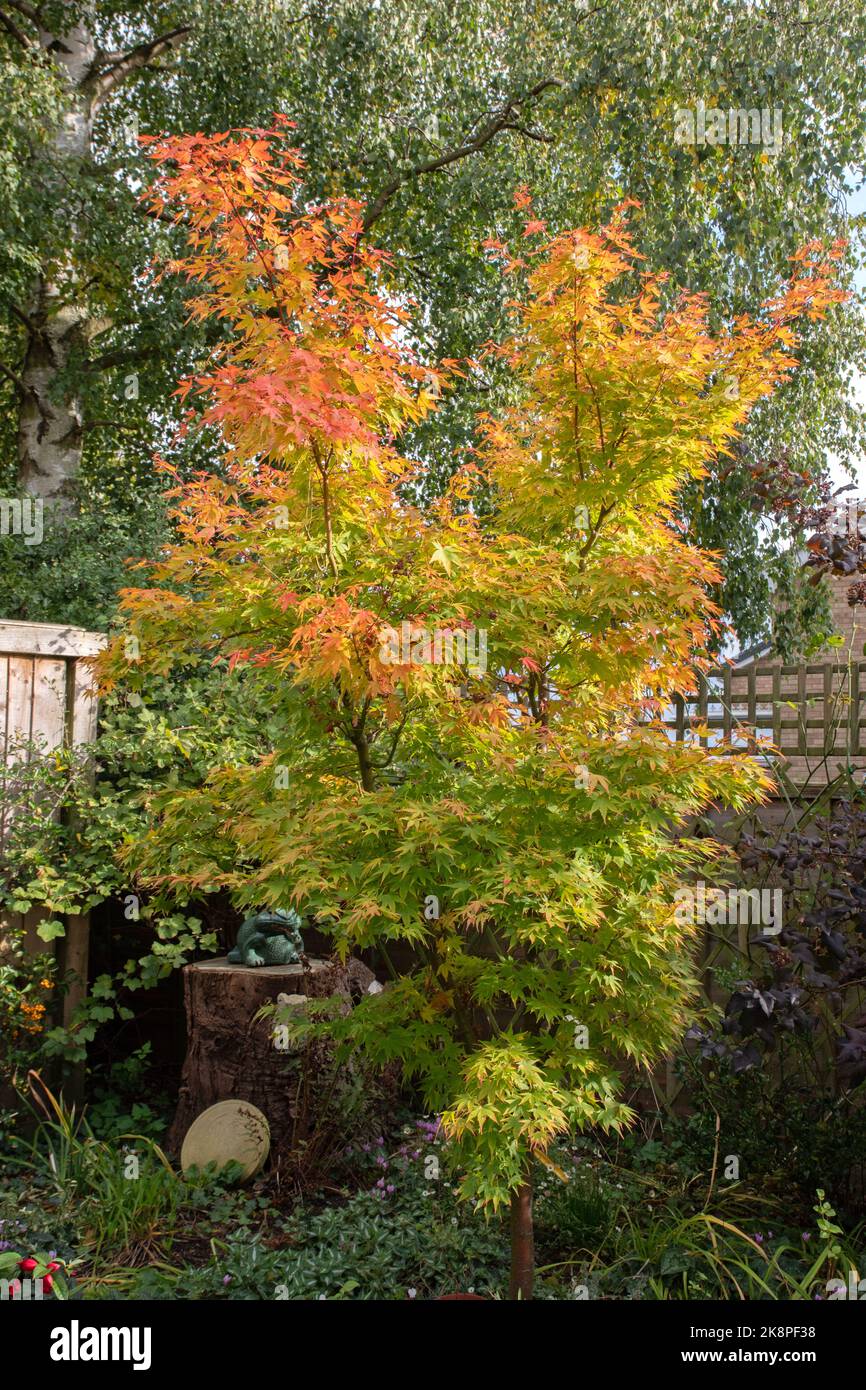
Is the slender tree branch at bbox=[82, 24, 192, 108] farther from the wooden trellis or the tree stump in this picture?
the tree stump

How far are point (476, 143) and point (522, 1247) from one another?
870cm

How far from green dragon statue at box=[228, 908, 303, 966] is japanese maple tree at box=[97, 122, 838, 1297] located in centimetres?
122

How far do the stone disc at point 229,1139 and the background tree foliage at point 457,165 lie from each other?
326 centimetres

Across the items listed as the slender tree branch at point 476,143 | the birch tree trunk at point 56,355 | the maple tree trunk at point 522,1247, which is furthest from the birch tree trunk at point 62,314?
the maple tree trunk at point 522,1247

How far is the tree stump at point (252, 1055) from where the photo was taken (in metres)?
4.59

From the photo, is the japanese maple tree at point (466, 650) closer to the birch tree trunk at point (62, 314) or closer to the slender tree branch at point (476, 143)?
the birch tree trunk at point (62, 314)

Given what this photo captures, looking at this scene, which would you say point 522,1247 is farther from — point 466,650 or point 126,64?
point 126,64

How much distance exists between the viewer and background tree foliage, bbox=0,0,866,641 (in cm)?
774

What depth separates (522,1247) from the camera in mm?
3367

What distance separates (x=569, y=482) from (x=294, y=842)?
1392 mm

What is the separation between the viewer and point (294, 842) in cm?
308

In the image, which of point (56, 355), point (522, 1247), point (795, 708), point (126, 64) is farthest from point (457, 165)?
point (522, 1247)

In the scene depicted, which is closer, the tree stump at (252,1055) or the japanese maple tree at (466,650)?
the japanese maple tree at (466,650)
